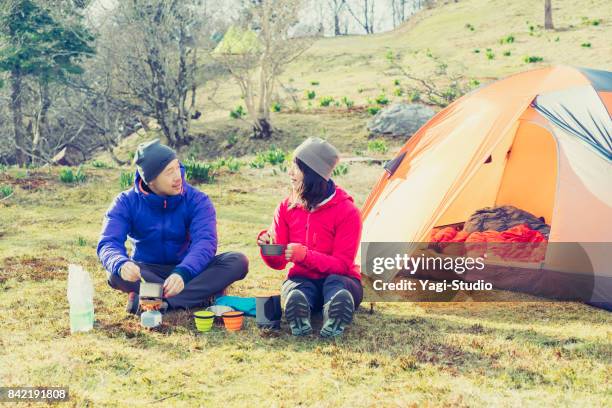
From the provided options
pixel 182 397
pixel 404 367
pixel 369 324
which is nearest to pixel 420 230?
pixel 369 324

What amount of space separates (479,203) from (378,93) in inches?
485

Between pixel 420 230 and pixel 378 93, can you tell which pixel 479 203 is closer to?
pixel 420 230

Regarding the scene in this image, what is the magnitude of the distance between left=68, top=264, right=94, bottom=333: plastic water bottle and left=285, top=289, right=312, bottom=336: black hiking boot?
1.20 m

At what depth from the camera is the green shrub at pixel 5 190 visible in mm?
9046

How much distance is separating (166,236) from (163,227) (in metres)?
0.08

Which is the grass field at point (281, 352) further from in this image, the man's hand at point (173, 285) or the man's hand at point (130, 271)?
the man's hand at point (130, 271)

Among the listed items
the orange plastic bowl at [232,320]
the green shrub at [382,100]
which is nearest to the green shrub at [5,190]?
the orange plastic bowl at [232,320]

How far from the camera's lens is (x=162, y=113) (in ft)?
52.2

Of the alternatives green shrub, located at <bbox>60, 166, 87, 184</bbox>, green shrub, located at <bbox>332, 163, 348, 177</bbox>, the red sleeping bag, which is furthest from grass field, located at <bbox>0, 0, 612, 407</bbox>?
green shrub, located at <bbox>332, 163, 348, 177</bbox>

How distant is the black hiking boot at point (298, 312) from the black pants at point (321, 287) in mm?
144

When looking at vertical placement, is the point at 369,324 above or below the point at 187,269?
below

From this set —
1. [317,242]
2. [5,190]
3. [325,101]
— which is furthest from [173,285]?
[325,101]

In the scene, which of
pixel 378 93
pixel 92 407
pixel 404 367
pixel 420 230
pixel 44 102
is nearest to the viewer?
pixel 92 407

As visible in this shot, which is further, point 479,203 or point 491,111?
point 479,203
